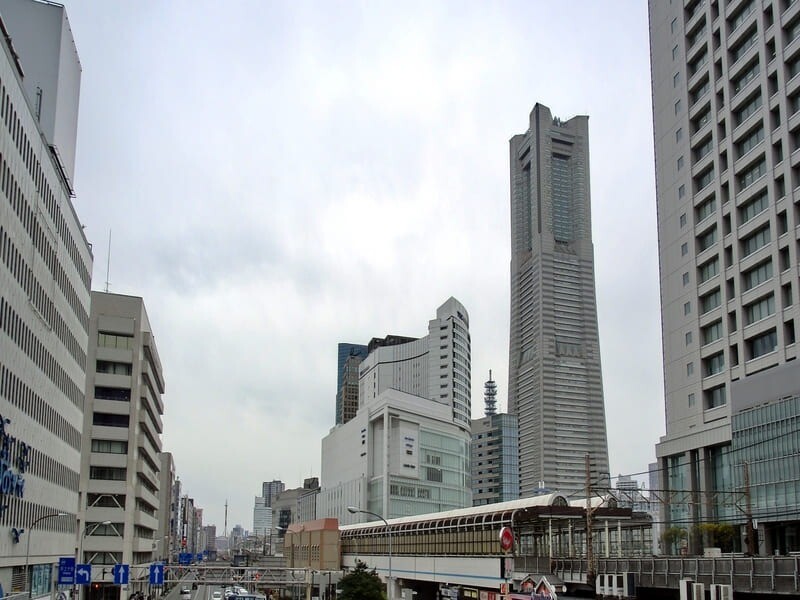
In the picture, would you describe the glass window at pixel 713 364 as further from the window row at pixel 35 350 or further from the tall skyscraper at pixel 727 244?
the window row at pixel 35 350

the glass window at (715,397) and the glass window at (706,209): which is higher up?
the glass window at (706,209)

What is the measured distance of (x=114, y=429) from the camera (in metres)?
106

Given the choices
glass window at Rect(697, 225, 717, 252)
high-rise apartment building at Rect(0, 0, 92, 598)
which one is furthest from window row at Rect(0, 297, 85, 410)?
glass window at Rect(697, 225, 717, 252)

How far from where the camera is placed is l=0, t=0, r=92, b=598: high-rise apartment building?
178 ft

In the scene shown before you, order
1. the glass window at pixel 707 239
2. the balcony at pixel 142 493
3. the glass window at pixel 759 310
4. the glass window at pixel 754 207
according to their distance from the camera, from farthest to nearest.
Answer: the balcony at pixel 142 493 < the glass window at pixel 707 239 < the glass window at pixel 754 207 < the glass window at pixel 759 310

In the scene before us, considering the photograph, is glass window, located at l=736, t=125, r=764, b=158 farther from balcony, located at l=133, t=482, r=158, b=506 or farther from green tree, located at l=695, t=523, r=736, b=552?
balcony, located at l=133, t=482, r=158, b=506

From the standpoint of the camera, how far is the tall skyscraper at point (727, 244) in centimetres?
7525

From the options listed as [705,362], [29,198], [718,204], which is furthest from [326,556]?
[29,198]

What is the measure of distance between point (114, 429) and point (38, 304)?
151 ft

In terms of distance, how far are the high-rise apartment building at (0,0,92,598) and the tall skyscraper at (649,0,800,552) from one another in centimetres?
4780

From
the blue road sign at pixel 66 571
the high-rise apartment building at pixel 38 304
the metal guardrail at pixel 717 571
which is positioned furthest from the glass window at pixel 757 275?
the blue road sign at pixel 66 571

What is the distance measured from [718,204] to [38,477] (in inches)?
2505

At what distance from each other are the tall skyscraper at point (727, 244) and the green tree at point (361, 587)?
80.9 ft

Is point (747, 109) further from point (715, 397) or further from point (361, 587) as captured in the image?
point (361, 587)
